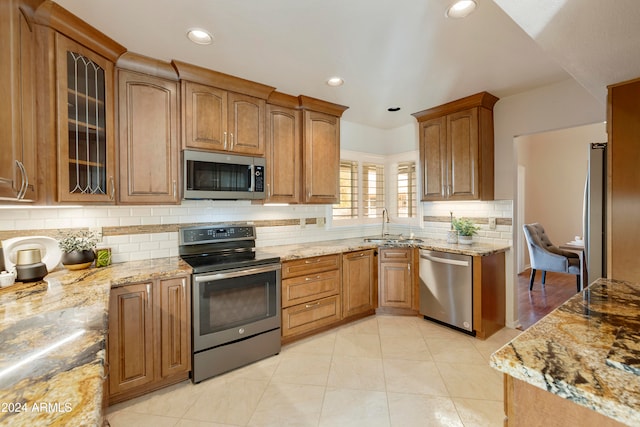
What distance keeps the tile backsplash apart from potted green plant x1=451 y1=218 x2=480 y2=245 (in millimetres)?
150

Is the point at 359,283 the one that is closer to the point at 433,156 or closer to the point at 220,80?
the point at 433,156

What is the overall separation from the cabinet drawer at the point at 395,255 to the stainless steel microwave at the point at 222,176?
163 cm

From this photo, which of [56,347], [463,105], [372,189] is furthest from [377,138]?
[56,347]

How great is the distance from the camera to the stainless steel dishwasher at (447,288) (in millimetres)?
2939

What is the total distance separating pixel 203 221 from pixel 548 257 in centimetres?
484

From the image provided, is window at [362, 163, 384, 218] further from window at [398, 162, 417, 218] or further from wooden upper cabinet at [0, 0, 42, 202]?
wooden upper cabinet at [0, 0, 42, 202]

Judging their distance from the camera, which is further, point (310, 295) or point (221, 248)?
point (310, 295)

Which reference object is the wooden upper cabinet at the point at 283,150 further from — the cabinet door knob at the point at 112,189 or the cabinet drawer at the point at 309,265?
the cabinet door knob at the point at 112,189

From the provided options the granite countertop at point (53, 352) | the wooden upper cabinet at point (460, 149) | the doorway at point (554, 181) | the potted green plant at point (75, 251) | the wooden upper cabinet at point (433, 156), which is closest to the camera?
the granite countertop at point (53, 352)

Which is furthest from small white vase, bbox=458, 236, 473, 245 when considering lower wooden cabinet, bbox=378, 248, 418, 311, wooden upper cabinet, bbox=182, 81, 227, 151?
wooden upper cabinet, bbox=182, 81, 227, 151

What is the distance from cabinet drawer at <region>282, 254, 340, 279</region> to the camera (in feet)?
9.01

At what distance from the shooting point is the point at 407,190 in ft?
13.8

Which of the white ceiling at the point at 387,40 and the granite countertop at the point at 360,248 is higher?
the white ceiling at the point at 387,40

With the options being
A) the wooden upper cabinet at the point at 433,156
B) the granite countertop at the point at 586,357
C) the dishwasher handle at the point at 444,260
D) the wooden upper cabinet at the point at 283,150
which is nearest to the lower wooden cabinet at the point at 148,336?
the wooden upper cabinet at the point at 283,150
